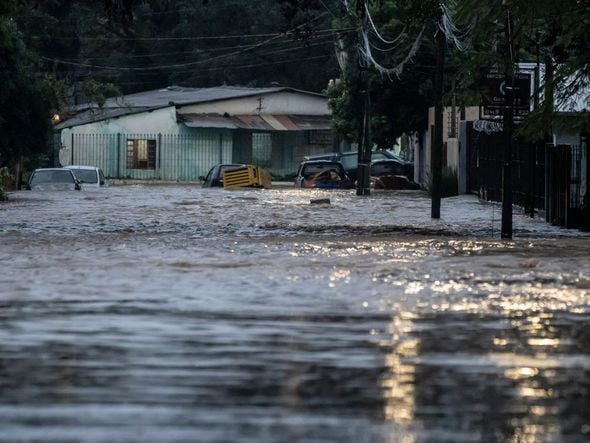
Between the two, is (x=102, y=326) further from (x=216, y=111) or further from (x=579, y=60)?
(x=216, y=111)

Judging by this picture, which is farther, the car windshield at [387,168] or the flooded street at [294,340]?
the car windshield at [387,168]

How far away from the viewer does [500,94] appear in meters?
25.7

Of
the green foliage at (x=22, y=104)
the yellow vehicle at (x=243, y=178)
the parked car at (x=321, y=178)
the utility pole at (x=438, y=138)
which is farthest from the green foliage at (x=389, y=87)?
the utility pole at (x=438, y=138)

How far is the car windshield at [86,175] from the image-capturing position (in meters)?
56.5

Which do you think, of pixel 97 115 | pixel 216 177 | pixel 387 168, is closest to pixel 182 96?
pixel 97 115

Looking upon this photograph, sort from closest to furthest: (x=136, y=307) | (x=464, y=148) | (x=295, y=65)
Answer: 1. (x=136, y=307)
2. (x=464, y=148)
3. (x=295, y=65)

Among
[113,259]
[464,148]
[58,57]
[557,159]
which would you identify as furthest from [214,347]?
[58,57]

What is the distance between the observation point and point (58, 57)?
86750mm

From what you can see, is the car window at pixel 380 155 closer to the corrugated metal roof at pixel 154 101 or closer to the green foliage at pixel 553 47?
the corrugated metal roof at pixel 154 101

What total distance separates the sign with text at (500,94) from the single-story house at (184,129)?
50.4 m

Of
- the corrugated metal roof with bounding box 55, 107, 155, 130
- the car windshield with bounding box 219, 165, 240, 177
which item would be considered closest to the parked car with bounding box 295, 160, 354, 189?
the car windshield with bounding box 219, 165, 240, 177

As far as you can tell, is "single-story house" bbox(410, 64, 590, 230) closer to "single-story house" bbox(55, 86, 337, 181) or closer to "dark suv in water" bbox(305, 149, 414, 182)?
"dark suv in water" bbox(305, 149, 414, 182)

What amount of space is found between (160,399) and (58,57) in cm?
7955

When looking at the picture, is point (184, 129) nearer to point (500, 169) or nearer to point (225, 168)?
point (225, 168)
